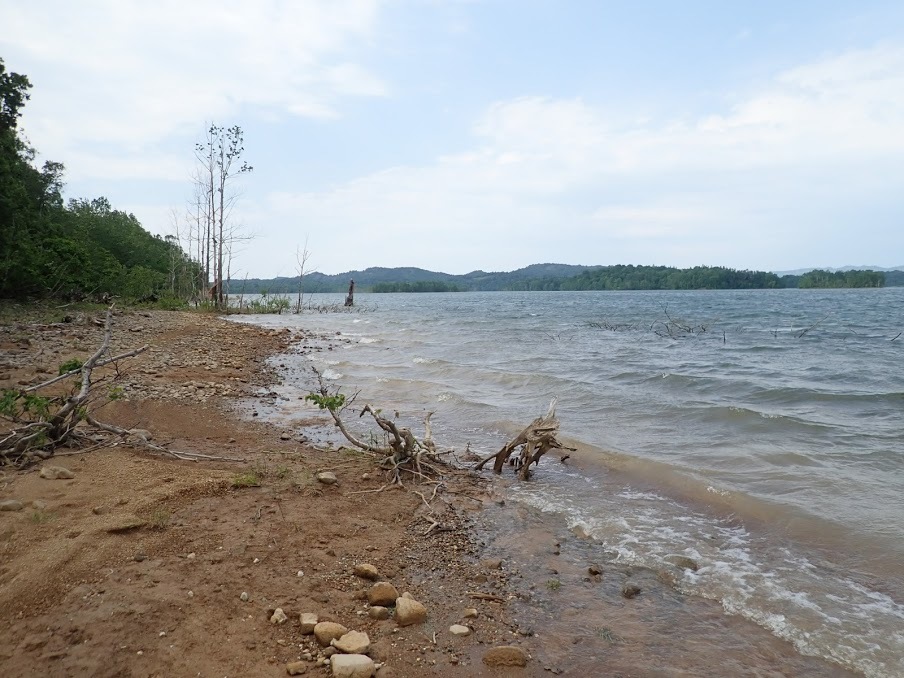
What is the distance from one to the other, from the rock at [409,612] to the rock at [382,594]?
Answer: 94 mm

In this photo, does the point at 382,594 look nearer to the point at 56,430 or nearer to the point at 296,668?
the point at 296,668

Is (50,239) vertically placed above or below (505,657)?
above

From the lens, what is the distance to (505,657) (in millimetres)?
3133

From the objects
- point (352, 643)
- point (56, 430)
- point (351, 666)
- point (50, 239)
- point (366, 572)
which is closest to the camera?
point (351, 666)

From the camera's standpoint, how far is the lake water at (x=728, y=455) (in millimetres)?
4203

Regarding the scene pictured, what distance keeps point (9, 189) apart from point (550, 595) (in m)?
18.0

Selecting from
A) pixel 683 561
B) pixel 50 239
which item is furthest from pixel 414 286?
pixel 683 561

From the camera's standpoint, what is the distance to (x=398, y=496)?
18.5 ft

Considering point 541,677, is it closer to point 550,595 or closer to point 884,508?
point 550,595

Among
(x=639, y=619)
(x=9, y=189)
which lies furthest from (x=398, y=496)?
(x=9, y=189)

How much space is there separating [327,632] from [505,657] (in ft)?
3.32

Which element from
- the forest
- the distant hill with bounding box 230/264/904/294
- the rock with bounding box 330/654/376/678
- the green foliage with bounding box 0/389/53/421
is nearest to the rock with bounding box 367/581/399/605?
the rock with bounding box 330/654/376/678

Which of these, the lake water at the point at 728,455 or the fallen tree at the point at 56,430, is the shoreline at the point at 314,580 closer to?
the fallen tree at the point at 56,430

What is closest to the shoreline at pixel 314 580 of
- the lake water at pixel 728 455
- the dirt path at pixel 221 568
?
the dirt path at pixel 221 568
